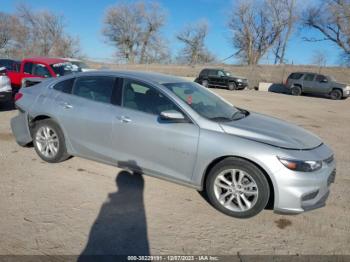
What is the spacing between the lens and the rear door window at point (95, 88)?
437cm

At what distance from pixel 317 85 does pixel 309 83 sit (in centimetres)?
62

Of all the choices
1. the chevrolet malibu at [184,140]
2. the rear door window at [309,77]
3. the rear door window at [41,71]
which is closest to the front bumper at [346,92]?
the rear door window at [309,77]

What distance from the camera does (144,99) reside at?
4.10 metres

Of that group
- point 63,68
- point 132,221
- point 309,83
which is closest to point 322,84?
point 309,83

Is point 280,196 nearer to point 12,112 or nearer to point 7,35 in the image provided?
point 12,112

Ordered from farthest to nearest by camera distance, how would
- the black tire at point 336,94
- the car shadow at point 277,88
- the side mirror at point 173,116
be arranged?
1. the car shadow at point 277,88
2. the black tire at point 336,94
3. the side mirror at point 173,116

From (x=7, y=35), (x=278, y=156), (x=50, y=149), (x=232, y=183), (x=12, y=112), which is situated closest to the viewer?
(x=278, y=156)

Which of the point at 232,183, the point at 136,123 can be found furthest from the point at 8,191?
the point at 232,183

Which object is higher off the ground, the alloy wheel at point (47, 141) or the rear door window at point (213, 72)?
the rear door window at point (213, 72)

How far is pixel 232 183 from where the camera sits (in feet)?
11.6

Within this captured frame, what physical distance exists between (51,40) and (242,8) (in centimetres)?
3678

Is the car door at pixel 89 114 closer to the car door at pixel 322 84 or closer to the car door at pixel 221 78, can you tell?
the car door at pixel 322 84

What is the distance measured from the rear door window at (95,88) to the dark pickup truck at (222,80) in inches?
861

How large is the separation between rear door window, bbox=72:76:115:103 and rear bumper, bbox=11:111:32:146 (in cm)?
112
